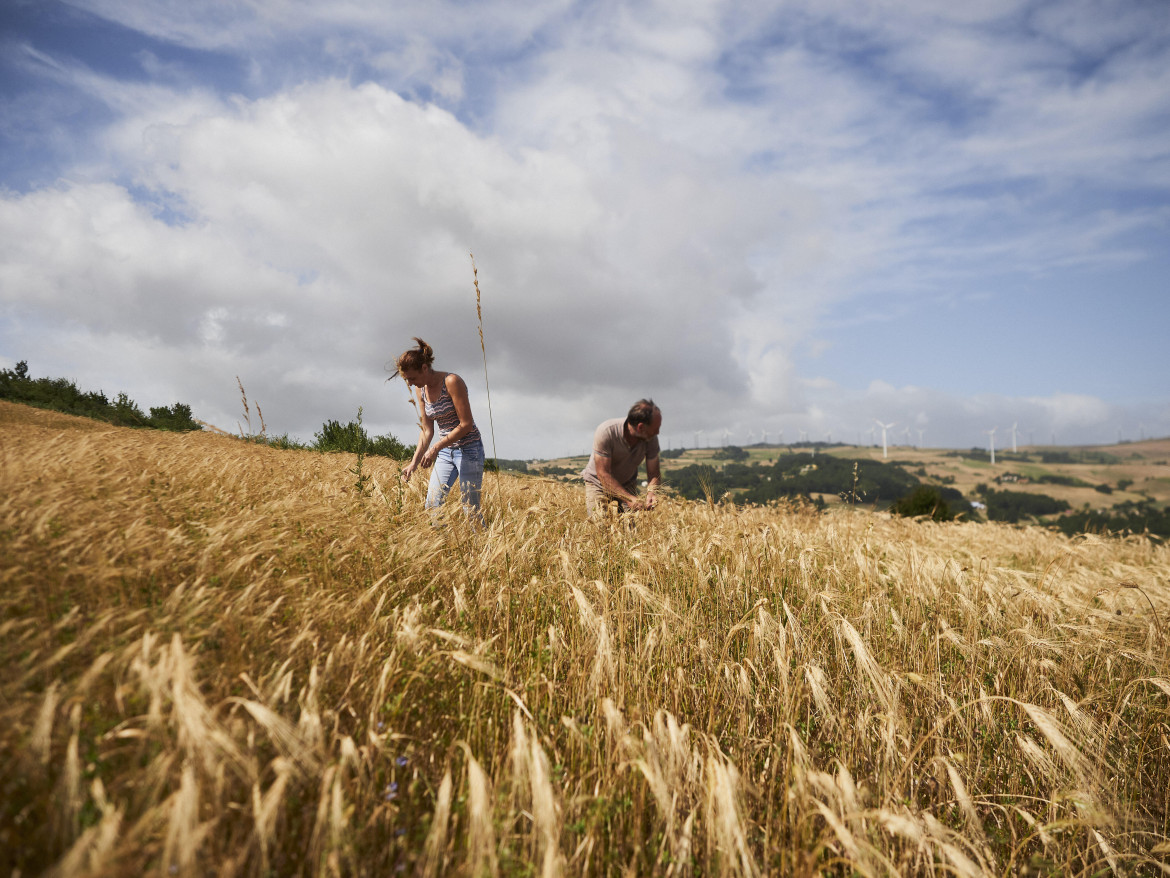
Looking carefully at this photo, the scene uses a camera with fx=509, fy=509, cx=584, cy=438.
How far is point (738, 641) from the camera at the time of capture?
125 inches

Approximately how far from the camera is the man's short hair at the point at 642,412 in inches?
244

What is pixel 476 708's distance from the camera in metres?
1.94

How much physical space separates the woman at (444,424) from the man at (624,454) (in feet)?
4.67

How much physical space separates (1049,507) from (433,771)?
133 meters

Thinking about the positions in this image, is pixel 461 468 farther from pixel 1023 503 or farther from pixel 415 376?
pixel 1023 503

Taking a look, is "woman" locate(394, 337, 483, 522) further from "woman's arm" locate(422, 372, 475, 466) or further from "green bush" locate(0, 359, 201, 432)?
"green bush" locate(0, 359, 201, 432)

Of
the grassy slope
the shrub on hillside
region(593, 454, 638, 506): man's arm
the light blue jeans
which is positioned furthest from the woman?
the shrub on hillside

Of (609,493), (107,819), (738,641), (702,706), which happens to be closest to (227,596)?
(107,819)

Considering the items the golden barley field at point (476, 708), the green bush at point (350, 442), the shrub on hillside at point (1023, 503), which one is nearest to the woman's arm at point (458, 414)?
the golden barley field at point (476, 708)

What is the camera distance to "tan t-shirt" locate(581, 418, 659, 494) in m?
6.34

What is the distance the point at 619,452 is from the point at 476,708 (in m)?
4.69

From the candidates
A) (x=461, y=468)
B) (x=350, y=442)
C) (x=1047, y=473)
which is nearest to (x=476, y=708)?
(x=461, y=468)

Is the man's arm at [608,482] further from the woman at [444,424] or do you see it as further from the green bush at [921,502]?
the green bush at [921,502]

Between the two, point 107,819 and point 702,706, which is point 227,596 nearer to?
point 107,819
